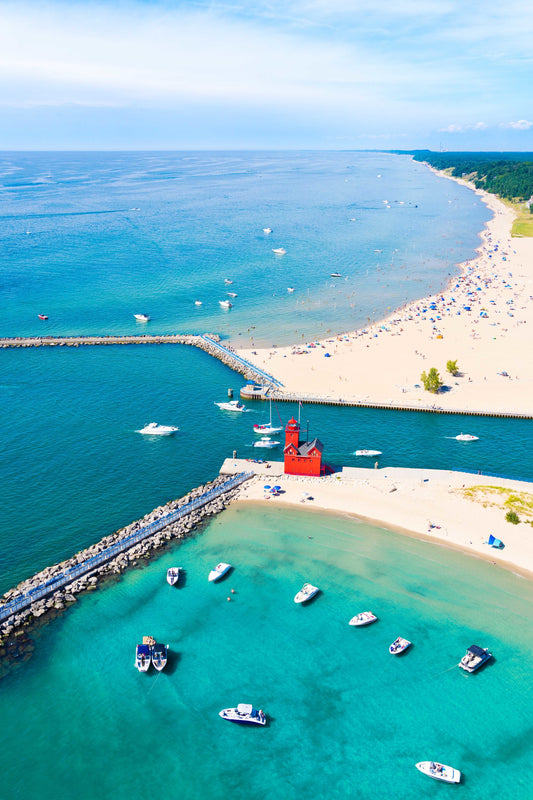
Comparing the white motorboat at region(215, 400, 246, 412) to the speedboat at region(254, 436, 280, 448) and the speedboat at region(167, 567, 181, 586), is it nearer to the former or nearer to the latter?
the speedboat at region(254, 436, 280, 448)

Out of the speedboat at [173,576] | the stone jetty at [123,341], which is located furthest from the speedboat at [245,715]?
the stone jetty at [123,341]

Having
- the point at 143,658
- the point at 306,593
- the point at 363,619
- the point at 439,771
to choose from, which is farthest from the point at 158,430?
the point at 439,771

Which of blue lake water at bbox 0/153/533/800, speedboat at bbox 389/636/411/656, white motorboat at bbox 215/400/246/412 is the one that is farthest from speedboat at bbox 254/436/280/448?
speedboat at bbox 389/636/411/656

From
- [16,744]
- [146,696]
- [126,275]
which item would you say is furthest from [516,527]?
[126,275]

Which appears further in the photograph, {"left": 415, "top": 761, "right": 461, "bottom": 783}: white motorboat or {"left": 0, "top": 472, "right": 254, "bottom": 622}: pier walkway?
{"left": 0, "top": 472, "right": 254, "bottom": 622}: pier walkway

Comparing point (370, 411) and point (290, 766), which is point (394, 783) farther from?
point (370, 411)

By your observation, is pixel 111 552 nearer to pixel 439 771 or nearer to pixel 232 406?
pixel 439 771
